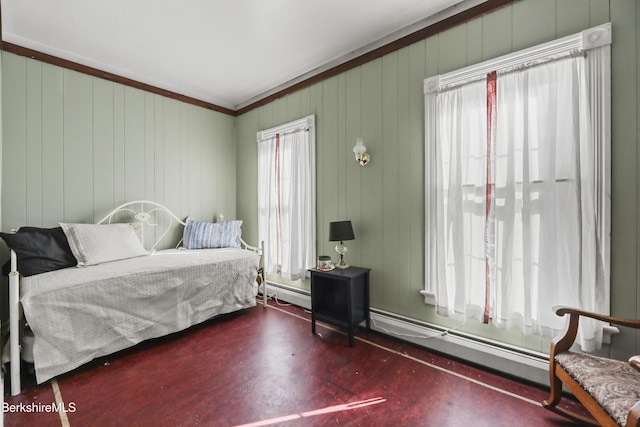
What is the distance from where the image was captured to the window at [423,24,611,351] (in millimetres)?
1692

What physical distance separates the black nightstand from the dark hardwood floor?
0.65 feet

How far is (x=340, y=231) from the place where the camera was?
8.55ft

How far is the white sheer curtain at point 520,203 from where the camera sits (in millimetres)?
1730

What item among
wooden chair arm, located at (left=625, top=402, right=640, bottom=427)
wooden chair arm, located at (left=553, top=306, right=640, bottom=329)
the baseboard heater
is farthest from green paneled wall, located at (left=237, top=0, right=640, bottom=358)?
wooden chair arm, located at (left=625, top=402, right=640, bottom=427)

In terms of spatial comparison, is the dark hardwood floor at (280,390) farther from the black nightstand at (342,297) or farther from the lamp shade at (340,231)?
the lamp shade at (340,231)

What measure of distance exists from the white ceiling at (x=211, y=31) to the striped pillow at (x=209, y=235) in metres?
1.77

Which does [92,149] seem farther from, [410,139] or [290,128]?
[410,139]

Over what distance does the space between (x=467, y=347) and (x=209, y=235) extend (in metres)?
2.95

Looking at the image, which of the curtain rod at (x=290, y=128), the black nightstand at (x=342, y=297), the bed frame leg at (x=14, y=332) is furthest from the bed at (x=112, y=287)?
the curtain rod at (x=290, y=128)

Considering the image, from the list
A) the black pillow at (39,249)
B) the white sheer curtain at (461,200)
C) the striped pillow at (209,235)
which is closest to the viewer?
the white sheer curtain at (461,200)

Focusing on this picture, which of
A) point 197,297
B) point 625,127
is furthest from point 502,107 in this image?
point 197,297

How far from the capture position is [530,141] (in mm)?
1886

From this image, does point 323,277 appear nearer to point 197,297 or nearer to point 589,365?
point 197,297
